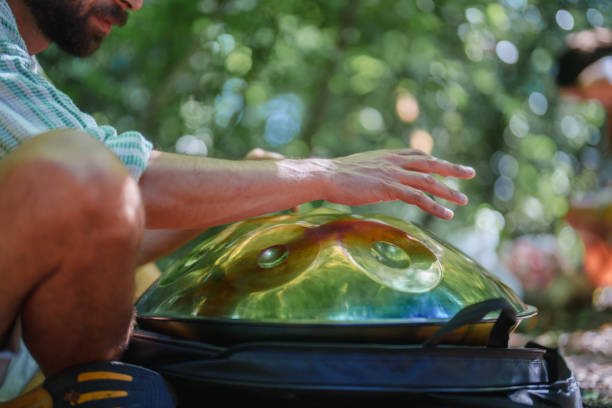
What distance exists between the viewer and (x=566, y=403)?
1.31 metres

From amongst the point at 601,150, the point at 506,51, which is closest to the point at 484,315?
the point at 506,51

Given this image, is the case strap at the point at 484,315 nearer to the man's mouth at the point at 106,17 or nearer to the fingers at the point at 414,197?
the fingers at the point at 414,197

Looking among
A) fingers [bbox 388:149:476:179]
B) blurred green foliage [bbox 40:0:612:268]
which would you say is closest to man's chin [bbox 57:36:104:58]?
fingers [bbox 388:149:476:179]

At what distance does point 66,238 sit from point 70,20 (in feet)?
2.85

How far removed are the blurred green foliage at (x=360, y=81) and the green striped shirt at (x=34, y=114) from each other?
7.48ft

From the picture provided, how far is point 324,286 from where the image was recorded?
1373mm

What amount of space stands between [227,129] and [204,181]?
2.86 metres

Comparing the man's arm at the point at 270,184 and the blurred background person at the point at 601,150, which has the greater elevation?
the man's arm at the point at 270,184

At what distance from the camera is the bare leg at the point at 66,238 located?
1097 millimetres

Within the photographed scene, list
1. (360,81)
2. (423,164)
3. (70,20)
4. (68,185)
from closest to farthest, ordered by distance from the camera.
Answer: (68,185) < (423,164) < (70,20) < (360,81)

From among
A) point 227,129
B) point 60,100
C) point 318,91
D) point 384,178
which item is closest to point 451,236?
point 318,91

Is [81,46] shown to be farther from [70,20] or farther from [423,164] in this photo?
[423,164]

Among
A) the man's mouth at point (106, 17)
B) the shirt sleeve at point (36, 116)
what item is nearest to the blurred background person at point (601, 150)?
the man's mouth at point (106, 17)

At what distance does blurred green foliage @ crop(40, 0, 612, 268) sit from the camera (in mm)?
3877
